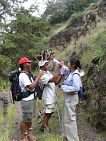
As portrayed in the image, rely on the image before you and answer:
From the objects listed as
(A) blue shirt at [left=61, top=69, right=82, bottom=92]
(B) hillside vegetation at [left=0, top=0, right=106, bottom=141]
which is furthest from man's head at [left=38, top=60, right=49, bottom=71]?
(B) hillside vegetation at [left=0, top=0, right=106, bottom=141]

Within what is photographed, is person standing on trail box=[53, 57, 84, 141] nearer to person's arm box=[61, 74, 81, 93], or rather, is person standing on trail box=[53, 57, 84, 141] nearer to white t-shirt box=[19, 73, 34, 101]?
person's arm box=[61, 74, 81, 93]

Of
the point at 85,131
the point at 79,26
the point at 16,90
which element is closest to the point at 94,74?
the point at 85,131

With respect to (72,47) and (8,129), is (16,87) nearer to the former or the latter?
(8,129)

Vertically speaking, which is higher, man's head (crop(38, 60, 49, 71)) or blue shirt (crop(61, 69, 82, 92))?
man's head (crop(38, 60, 49, 71))

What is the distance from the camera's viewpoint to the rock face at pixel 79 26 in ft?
67.2

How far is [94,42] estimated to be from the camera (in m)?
14.9

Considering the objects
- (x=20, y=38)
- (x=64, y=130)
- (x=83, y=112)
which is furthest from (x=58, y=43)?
(x=64, y=130)

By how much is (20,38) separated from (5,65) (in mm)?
3126

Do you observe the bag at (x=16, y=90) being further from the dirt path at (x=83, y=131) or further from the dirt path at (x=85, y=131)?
the dirt path at (x=85, y=131)

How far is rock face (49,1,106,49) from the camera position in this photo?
20.5m

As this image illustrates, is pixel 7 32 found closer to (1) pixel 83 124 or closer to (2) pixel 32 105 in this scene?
(1) pixel 83 124

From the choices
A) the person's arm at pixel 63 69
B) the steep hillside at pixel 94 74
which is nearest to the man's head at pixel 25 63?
the person's arm at pixel 63 69

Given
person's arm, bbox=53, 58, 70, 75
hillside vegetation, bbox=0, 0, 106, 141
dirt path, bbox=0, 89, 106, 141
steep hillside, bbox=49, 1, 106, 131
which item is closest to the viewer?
person's arm, bbox=53, 58, 70, 75

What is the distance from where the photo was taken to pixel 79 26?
21938mm
